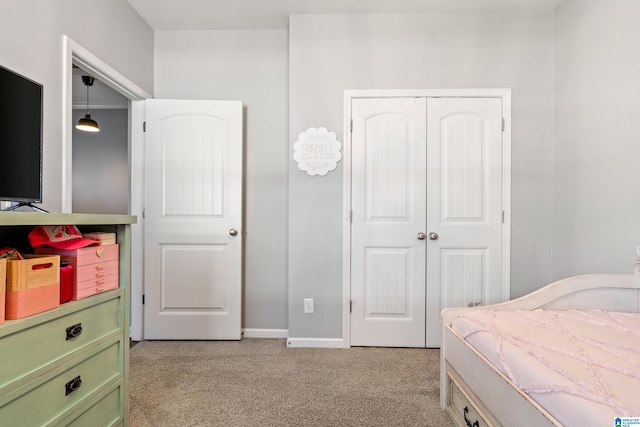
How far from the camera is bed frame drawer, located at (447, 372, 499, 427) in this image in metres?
1.26

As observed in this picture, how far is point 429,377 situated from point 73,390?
188 cm

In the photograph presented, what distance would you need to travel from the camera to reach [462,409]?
4.83 ft

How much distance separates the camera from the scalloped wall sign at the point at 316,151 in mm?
2533

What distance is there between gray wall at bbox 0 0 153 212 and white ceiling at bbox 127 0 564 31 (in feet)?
1.04

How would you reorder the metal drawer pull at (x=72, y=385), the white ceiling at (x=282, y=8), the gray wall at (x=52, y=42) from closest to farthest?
the metal drawer pull at (x=72, y=385)
the gray wall at (x=52, y=42)
the white ceiling at (x=282, y=8)

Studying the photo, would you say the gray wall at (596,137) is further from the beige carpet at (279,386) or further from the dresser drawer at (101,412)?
the dresser drawer at (101,412)

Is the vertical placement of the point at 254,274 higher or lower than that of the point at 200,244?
lower

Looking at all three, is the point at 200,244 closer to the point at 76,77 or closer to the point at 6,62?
the point at 6,62

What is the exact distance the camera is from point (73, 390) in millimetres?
1155

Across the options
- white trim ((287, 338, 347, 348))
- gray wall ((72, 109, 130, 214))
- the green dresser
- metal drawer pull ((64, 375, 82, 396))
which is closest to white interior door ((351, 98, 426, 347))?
white trim ((287, 338, 347, 348))

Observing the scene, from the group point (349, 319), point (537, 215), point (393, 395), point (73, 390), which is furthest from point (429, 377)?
point (73, 390)

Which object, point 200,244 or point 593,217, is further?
point 200,244

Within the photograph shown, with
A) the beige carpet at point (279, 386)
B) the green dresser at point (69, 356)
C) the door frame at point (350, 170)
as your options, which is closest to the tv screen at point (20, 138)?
the green dresser at point (69, 356)

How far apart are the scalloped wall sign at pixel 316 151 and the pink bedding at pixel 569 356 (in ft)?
4.86
